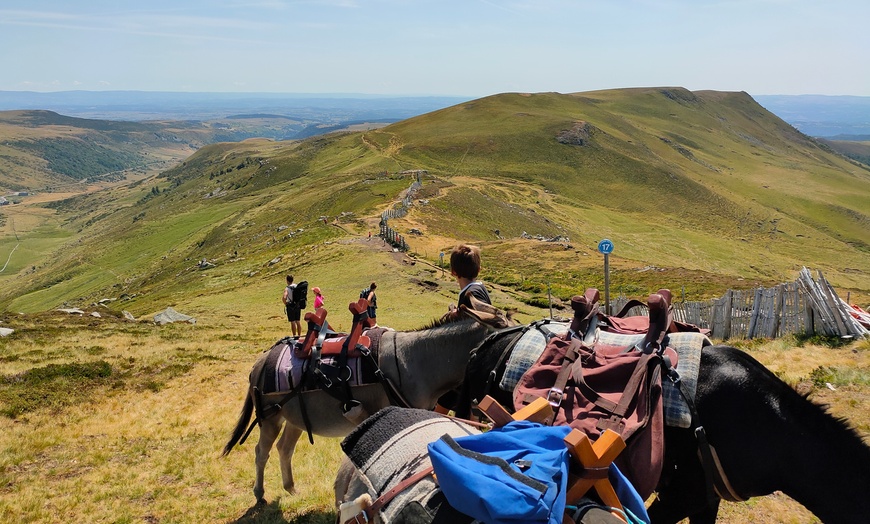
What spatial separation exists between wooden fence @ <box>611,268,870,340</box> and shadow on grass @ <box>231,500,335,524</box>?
11.4 metres

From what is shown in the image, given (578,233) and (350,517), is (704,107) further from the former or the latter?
(350,517)

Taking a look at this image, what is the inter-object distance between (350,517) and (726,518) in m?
5.34

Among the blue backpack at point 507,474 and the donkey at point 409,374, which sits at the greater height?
the blue backpack at point 507,474

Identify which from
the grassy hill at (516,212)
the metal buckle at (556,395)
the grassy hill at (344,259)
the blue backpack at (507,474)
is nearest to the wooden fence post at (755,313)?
the grassy hill at (344,259)

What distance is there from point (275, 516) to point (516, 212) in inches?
2372

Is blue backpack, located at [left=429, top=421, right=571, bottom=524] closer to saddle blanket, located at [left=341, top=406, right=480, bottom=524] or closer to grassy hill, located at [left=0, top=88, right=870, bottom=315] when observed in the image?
saddle blanket, located at [left=341, top=406, right=480, bottom=524]

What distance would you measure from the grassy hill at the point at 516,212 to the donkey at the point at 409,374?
700 inches

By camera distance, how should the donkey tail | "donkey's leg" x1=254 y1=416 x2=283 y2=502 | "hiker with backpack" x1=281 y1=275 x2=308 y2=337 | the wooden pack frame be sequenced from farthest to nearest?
"hiker with backpack" x1=281 y1=275 x2=308 y2=337
the donkey tail
"donkey's leg" x1=254 y1=416 x2=283 y2=502
the wooden pack frame

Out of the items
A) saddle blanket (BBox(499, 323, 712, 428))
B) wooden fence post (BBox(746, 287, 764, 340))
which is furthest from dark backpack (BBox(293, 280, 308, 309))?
wooden fence post (BBox(746, 287, 764, 340))

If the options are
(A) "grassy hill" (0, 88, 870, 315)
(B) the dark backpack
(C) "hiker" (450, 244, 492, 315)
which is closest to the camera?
(C) "hiker" (450, 244, 492, 315)

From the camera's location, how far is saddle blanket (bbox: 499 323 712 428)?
13.3 feet

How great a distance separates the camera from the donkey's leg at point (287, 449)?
7410mm

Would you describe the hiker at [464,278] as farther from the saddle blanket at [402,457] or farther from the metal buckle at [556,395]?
the saddle blanket at [402,457]

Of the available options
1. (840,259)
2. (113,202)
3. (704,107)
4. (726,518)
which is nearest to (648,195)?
(840,259)
